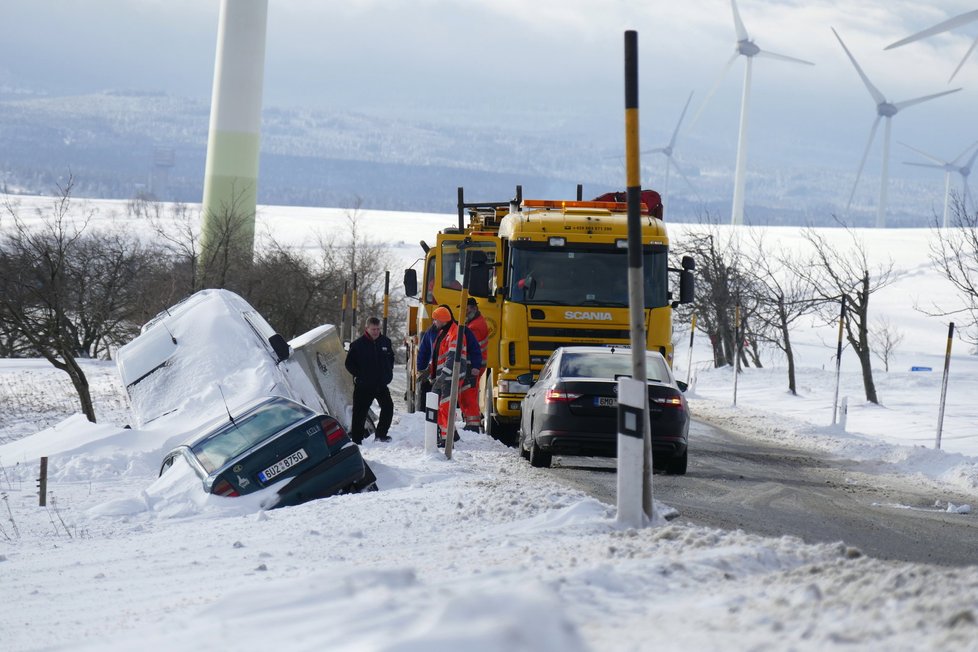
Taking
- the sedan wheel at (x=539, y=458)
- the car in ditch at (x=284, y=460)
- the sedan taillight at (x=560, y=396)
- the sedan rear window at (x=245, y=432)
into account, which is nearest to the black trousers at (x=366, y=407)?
the sedan wheel at (x=539, y=458)

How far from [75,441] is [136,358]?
162cm

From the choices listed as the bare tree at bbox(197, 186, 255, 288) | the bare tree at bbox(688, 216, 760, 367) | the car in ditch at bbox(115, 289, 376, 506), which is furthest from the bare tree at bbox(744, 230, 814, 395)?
the car in ditch at bbox(115, 289, 376, 506)

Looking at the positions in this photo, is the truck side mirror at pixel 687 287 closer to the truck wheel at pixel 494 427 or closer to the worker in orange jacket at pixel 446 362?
the truck wheel at pixel 494 427

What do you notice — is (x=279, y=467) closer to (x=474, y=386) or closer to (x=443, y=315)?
(x=474, y=386)

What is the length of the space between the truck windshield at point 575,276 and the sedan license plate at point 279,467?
7762 millimetres

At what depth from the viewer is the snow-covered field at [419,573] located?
529 cm

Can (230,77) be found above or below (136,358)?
above

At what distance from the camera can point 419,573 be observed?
7.32 metres

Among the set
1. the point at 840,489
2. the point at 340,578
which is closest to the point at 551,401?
the point at 840,489

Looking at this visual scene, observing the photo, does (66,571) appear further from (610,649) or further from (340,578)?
(610,649)

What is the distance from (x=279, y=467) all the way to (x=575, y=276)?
328 inches

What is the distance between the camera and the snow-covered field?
529 cm

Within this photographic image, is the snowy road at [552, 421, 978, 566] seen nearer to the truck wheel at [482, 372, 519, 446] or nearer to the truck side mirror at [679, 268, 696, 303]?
the truck wheel at [482, 372, 519, 446]

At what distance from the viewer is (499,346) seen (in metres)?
→ 19.7
